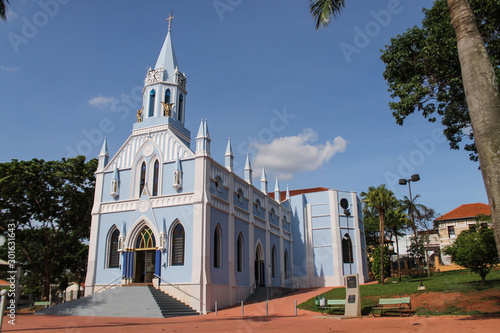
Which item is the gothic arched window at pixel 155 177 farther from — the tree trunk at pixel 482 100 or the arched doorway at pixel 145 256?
the tree trunk at pixel 482 100

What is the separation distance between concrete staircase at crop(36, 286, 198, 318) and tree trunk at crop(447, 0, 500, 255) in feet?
53.3

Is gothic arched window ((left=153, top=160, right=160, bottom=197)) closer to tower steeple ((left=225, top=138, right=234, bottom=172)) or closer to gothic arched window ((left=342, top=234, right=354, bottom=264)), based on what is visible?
tower steeple ((left=225, top=138, right=234, bottom=172))

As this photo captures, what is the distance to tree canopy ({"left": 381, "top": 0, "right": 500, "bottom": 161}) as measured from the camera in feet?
54.2

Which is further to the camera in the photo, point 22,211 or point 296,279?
point 296,279

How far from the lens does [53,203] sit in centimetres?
3098

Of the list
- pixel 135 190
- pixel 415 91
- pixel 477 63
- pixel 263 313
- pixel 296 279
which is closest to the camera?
pixel 477 63

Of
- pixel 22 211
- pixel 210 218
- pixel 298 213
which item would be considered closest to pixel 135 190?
pixel 210 218

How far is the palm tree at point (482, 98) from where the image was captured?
7535mm

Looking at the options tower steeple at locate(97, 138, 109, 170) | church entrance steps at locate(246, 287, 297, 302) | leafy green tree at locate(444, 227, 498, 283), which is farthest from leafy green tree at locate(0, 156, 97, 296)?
leafy green tree at locate(444, 227, 498, 283)

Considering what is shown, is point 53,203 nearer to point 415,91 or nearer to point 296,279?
point 296,279

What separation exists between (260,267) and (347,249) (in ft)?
40.6

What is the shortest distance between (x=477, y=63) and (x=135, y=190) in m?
21.6

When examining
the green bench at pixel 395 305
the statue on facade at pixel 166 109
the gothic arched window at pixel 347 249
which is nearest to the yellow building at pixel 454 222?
the gothic arched window at pixel 347 249

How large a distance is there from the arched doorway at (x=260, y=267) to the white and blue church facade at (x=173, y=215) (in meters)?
0.08
